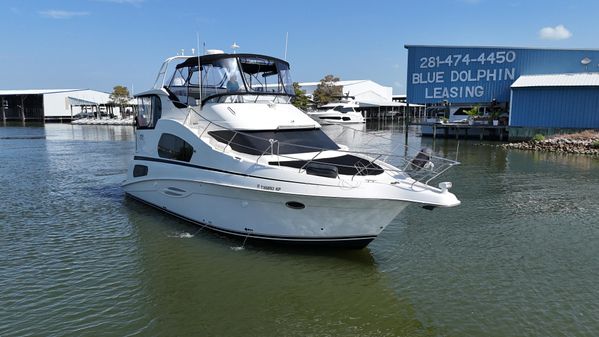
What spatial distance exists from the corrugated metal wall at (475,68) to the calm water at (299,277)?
27019 mm

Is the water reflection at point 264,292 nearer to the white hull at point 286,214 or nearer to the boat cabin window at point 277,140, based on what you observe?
the white hull at point 286,214

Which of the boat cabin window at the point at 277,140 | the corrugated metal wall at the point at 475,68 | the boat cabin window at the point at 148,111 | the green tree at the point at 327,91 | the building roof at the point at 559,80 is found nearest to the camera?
the boat cabin window at the point at 277,140

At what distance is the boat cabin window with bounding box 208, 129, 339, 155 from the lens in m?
9.66

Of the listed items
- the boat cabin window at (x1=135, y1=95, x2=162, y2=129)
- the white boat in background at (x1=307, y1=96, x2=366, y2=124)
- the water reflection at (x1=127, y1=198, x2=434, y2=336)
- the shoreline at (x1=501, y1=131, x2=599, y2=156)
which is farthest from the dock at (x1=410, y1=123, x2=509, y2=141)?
the water reflection at (x1=127, y1=198, x2=434, y2=336)

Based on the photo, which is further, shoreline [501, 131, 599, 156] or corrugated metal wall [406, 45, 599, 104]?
corrugated metal wall [406, 45, 599, 104]

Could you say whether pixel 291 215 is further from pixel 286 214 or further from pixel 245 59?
pixel 245 59

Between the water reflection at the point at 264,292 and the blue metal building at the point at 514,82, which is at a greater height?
the blue metal building at the point at 514,82

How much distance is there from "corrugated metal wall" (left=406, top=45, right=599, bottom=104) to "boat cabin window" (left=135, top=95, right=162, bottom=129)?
32.8 meters

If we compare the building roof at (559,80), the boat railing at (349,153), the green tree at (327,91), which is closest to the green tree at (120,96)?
the green tree at (327,91)

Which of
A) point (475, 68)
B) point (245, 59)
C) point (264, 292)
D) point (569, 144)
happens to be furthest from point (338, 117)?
point (264, 292)

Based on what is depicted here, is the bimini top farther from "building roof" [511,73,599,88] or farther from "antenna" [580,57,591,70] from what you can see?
"antenna" [580,57,591,70]

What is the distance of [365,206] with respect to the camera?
8047mm

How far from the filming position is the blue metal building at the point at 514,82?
33188 millimetres

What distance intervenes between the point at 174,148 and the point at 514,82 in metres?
34.0
